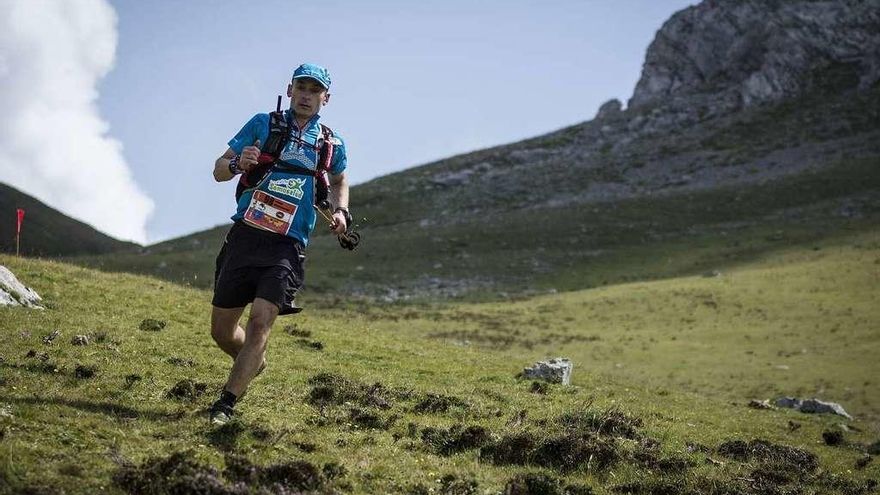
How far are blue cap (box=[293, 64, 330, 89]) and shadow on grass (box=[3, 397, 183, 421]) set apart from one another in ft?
14.8

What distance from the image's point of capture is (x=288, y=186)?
10.3 meters

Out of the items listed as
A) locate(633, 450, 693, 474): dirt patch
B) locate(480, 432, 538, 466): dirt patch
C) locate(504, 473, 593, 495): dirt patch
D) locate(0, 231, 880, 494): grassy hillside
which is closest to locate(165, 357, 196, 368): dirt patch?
locate(0, 231, 880, 494): grassy hillside

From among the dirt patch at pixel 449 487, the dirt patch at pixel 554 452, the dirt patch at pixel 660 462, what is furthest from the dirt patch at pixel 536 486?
the dirt patch at pixel 660 462

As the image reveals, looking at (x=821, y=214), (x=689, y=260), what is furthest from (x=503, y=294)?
(x=821, y=214)

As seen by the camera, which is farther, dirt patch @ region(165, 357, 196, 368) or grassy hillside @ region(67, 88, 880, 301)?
grassy hillside @ region(67, 88, 880, 301)

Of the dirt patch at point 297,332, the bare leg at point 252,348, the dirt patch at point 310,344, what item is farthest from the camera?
the dirt patch at point 297,332

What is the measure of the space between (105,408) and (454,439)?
441 centimetres

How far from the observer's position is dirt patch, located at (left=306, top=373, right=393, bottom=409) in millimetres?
12570

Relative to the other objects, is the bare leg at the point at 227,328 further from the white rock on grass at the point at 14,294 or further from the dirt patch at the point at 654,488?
the white rock on grass at the point at 14,294

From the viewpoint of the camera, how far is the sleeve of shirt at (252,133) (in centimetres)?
1038

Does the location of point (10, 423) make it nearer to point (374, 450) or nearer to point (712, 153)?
point (374, 450)

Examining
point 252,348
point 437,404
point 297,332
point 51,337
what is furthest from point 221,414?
point 297,332

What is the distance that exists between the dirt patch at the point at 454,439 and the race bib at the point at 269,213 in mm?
3391

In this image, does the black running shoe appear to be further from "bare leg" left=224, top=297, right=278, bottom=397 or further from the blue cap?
the blue cap
